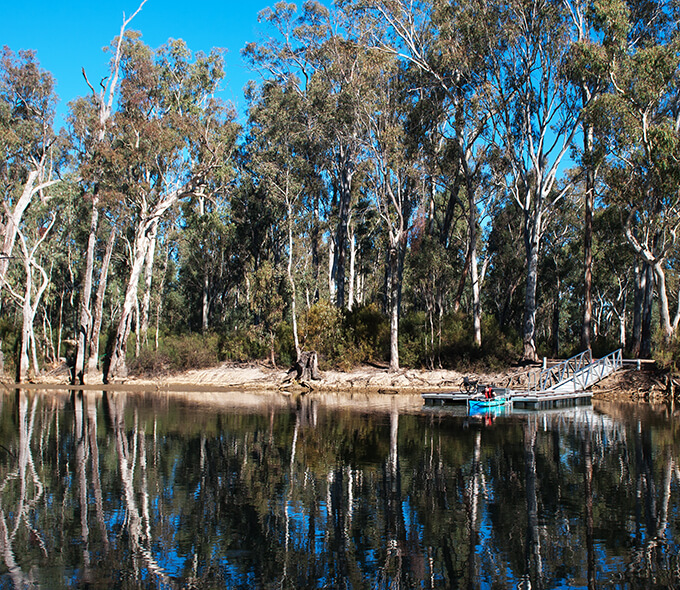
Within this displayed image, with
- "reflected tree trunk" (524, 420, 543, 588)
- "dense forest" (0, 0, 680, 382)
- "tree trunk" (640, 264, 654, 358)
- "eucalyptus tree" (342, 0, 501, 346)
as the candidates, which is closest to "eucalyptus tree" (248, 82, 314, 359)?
"dense forest" (0, 0, 680, 382)

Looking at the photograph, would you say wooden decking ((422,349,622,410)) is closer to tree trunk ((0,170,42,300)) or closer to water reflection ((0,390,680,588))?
water reflection ((0,390,680,588))

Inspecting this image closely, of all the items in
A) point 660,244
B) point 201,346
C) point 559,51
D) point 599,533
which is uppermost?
point 559,51

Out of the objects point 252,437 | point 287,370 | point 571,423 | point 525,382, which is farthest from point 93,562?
point 287,370

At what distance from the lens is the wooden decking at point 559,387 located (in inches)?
999

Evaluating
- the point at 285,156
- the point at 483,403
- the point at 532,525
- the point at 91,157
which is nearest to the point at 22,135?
the point at 91,157

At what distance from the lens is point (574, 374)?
28250 millimetres

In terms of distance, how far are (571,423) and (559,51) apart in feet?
57.3

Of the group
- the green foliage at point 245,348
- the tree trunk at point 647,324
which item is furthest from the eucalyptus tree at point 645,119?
the green foliage at point 245,348

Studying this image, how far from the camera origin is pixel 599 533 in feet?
30.4

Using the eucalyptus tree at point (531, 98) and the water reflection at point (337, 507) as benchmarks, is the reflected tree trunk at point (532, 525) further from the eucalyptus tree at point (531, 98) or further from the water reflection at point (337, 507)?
the eucalyptus tree at point (531, 98)

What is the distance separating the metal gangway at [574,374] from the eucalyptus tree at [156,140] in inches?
814

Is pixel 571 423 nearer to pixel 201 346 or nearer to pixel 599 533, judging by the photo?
pixel 599 533

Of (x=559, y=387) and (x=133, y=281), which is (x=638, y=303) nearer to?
(x=559, y=387)

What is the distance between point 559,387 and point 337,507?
63.7ft
